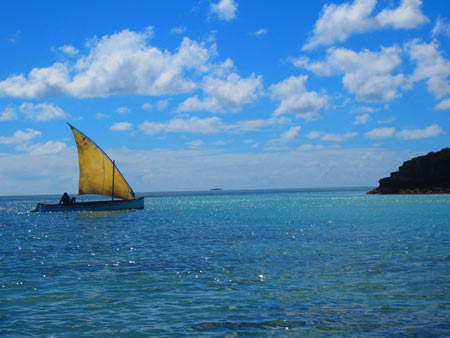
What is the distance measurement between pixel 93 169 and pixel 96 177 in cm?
153

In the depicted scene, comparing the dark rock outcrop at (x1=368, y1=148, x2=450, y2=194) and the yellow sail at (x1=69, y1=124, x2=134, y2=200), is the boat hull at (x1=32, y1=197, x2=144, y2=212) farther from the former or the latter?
the dark rock outcrop at (x1=368, y1=148, x2=450, y2=194)

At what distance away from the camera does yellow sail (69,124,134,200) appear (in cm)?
6685

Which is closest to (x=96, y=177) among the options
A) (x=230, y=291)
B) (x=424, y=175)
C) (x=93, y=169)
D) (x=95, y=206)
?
(x=93, y=169)

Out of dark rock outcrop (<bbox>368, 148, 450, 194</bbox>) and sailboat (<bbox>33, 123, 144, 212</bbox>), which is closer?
sailboat (<bbox>33, 123, 144, 212</bbox>)

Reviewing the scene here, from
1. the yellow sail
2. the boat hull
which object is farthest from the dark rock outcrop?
the yellow sail

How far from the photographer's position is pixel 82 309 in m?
13.1

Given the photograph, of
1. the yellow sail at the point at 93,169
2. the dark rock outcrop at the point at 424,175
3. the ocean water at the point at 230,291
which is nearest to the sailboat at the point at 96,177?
the yellow sail at the point at 93,169

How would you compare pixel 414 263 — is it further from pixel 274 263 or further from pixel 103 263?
pixel 103 263

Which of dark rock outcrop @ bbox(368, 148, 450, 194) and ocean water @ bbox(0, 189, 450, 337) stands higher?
dark rock outcrop @ bbox(368, 148, 450, 194)

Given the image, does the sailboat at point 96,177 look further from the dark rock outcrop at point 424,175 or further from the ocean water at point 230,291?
the dark rock outcrop at point 424,175

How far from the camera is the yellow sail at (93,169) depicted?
6685cm

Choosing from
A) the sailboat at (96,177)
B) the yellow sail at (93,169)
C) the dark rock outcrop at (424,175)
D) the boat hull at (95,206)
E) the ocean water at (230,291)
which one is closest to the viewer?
the ocean water at (230,291)

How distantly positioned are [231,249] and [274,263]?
19.1 ft

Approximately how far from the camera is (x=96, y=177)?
69.7 metres
